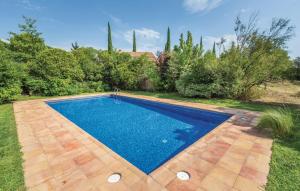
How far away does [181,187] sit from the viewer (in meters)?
2.19

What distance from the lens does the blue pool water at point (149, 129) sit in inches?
154

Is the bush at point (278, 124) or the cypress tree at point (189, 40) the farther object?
the cypress tree at point (189, 40)

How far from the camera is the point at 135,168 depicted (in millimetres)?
2678

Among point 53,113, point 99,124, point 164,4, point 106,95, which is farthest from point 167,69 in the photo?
point 53,113

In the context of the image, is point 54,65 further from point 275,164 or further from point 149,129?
point 275,164

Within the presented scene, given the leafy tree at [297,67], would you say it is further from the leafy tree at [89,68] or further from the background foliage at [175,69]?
the leafy tree at [89,68]

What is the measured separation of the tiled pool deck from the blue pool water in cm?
80

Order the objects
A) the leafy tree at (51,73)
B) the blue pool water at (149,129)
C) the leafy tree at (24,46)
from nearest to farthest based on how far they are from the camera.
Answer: the blue pool water at (149,129) < the leafy tree at (51,73) < the leafy tree at (24,46)

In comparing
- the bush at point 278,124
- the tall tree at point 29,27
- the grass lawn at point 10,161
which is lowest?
the grass lawn at point 10,161

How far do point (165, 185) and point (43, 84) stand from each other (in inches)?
467

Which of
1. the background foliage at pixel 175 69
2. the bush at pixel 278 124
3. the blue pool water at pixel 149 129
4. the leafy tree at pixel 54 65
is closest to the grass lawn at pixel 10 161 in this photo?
the blue pool water at pixel 149 129

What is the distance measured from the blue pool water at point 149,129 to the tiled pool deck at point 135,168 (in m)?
0.80

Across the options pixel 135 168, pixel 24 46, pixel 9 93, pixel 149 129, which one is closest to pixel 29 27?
pixel 24 46

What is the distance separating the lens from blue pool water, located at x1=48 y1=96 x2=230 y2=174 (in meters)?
3.92
